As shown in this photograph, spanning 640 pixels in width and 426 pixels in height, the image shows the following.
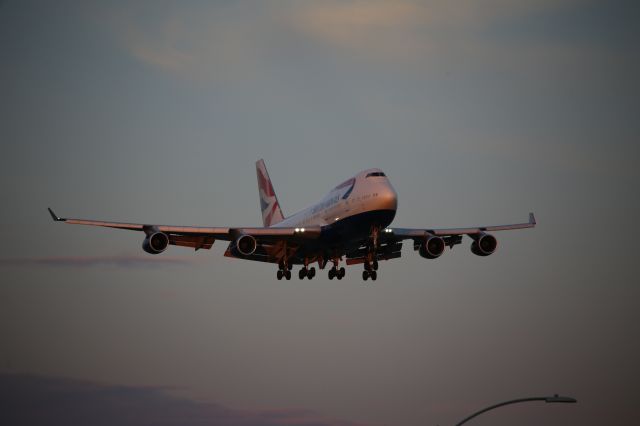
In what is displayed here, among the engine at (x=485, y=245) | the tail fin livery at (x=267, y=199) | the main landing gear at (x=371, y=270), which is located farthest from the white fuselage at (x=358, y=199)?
the tail fin livery at (x=267, y=199)

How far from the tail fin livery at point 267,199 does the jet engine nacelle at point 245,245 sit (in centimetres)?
2459

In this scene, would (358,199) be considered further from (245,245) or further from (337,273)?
(337,273)

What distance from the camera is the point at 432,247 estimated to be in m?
70.1

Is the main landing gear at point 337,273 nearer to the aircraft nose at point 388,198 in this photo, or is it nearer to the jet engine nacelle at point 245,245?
the jet engine nacelle at point 245,245

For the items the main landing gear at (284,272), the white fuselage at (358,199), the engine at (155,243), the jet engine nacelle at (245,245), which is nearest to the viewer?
the white fuselage at (358,199)

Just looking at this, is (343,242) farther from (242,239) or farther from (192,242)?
(192,242)

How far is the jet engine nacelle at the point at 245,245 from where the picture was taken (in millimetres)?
64137

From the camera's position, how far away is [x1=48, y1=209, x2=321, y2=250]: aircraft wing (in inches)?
2484

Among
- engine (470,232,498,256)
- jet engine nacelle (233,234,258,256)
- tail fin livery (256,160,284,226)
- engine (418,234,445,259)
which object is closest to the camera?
jet engine nacelle (233,234,258,256)

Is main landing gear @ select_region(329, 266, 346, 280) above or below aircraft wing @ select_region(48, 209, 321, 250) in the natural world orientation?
below

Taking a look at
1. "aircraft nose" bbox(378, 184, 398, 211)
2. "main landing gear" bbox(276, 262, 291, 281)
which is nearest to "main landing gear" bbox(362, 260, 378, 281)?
"main landing gear" bbox(276, 262, 291, 281)

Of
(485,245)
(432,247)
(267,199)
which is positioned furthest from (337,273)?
(267,199)

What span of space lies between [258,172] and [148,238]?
3882 centimetres

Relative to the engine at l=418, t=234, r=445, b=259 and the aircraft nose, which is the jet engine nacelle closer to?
the aircraft nose
